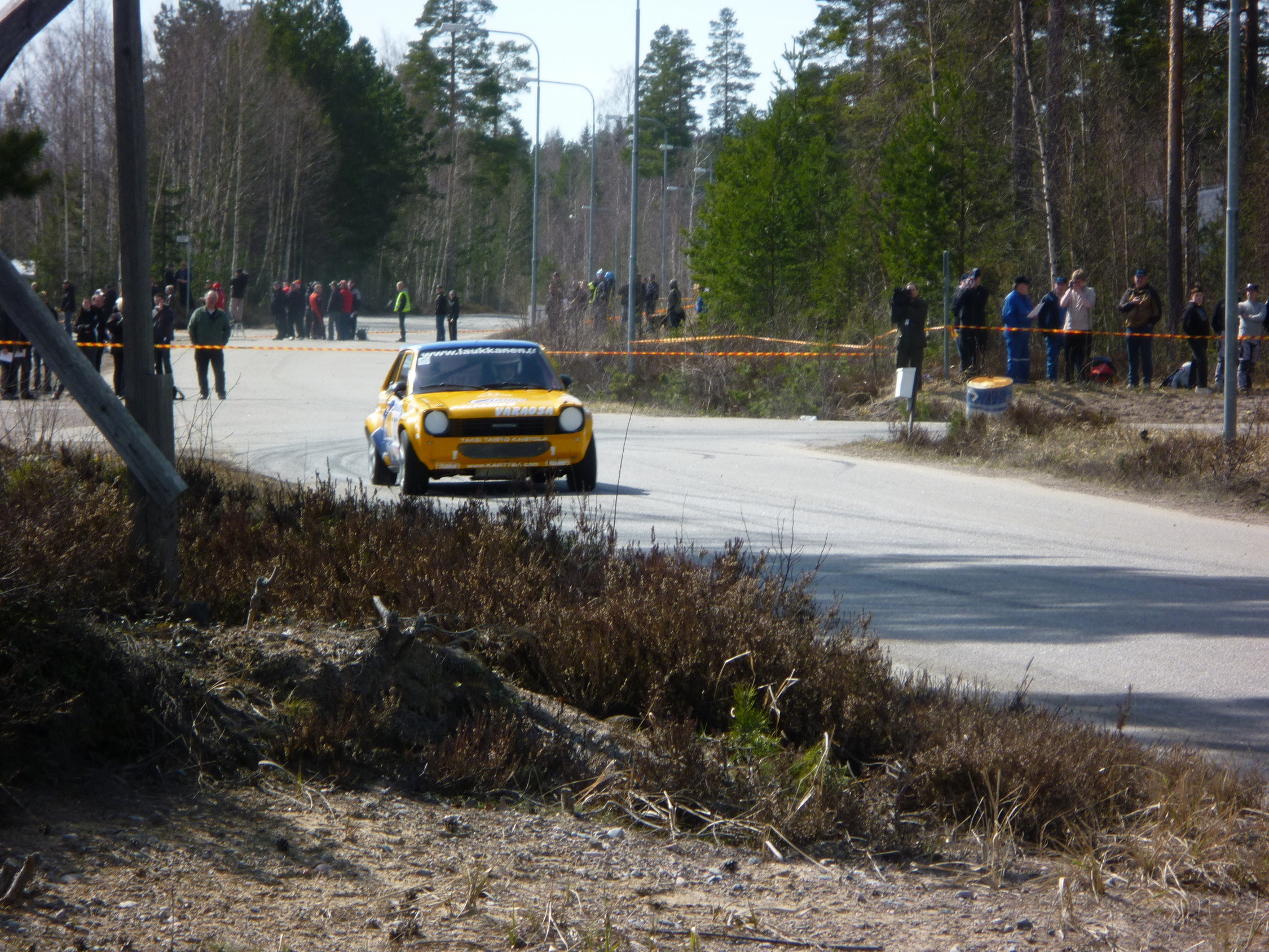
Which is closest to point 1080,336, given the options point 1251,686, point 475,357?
point 475,357

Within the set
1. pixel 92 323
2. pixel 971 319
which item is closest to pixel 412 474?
pixel 971 319

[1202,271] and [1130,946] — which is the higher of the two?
[1202,271]

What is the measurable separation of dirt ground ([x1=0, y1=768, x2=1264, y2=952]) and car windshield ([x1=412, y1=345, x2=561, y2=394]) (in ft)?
33.4

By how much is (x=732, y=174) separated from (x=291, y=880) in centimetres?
3510

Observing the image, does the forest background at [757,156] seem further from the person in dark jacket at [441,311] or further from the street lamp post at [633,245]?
the person in dark jacket at [441,311]

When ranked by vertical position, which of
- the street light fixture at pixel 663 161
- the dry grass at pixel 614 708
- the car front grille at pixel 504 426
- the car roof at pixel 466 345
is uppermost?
the street light fixture at pixel 663 161

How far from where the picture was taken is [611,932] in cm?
332

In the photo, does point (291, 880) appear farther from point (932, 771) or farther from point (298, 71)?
point (298, 71)

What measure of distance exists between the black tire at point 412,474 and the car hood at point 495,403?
49 cm

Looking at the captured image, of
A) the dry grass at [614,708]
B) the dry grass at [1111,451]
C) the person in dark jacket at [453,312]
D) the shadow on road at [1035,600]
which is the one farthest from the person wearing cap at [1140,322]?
the person in dark jacket at [453,312]

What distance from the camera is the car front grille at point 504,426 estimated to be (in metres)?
13.2

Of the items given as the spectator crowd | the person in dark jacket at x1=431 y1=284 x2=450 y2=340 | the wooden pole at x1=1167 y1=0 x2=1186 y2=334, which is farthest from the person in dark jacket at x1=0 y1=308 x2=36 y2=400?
the wooden pole at x1=1167 y1=0 x2=1186 y2=334

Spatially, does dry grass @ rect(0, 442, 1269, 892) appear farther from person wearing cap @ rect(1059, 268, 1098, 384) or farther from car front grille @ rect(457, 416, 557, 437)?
person wearing cap @ rect(1059, 268, 1098, 384)

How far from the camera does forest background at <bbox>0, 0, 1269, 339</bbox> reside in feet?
109
